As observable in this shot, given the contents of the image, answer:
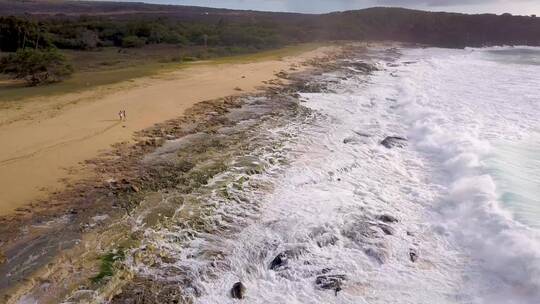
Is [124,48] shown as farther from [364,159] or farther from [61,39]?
[364,159]

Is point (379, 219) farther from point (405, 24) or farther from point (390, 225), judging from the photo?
point (405, 24)

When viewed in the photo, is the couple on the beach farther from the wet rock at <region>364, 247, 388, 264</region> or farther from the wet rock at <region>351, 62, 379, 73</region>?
the wet rock at <region>351, 62, 379, 73</region>

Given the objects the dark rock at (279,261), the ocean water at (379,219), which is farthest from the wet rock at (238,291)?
the dark rock at (279,261)

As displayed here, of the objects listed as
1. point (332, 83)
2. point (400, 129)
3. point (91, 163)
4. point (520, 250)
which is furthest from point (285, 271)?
point (332, 83)

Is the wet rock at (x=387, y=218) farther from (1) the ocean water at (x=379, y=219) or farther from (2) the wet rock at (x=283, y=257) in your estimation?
(2) the wet rock at (x=283, y=257)

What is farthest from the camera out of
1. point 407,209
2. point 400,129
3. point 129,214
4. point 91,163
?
point 400,129

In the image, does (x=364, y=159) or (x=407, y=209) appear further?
(x=364, y=159)

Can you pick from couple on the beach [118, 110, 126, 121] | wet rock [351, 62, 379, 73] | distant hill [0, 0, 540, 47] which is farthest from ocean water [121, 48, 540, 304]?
distant hill [0, 0, 540, 47]
